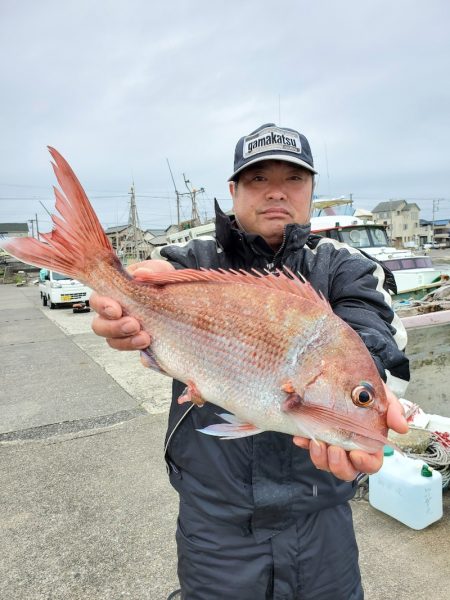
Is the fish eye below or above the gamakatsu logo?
below

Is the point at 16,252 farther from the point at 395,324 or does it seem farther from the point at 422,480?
the point at 422,480

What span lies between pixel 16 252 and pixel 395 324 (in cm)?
156

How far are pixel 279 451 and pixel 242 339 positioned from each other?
55 centimetres

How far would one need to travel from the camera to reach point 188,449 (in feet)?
6.24

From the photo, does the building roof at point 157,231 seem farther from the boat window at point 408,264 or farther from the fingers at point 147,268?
the fingers at point 147,268

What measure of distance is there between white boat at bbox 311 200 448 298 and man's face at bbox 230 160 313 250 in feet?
29.6

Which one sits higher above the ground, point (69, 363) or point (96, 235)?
point (96, 235)

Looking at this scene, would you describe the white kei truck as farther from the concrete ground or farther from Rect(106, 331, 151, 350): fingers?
Rect(106, 331, 151, 350): fingers

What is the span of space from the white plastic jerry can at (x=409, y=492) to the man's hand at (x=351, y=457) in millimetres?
1946

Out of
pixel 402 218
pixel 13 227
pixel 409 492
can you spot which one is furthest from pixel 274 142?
pixel 402 218

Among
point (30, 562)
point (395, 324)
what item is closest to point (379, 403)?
point (395, 324)

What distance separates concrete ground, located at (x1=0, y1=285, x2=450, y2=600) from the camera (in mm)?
2764

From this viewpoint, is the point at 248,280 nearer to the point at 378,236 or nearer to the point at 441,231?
the point at 378,236

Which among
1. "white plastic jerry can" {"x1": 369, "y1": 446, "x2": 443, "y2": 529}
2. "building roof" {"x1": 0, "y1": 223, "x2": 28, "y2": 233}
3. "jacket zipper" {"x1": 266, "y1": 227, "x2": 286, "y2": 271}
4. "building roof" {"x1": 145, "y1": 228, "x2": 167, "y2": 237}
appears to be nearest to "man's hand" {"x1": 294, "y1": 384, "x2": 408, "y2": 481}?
"jacket zipper" {"x1": 266, "y1": 227, "x2": 286, "y2": 271}
